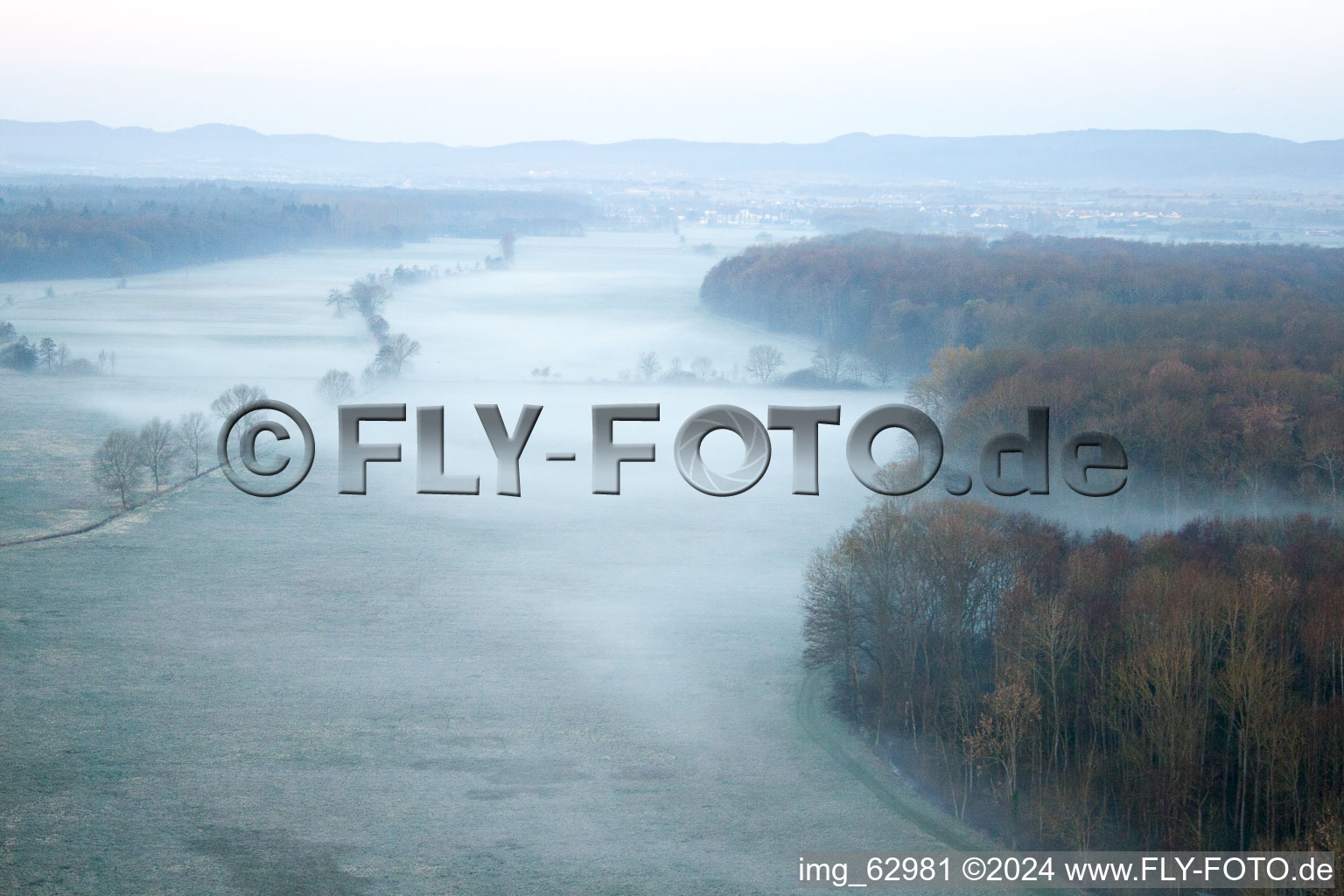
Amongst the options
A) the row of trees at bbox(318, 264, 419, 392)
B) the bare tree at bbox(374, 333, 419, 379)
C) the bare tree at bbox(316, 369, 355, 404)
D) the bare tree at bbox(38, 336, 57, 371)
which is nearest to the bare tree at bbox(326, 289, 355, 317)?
the row of trees at bbox(318, 264, 419, 392)

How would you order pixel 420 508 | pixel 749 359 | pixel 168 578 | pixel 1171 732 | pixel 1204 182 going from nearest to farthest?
pixel 1171 732
pixel 168 578
pixel 420 508
pixel 749 359
pixel 1204 182

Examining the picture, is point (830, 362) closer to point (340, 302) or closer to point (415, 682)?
point (340, 302)

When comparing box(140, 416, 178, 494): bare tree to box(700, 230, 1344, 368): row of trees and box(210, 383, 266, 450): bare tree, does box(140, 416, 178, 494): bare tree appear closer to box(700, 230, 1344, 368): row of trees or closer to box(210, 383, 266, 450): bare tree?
box(210, 383, 266, 450): bare tree

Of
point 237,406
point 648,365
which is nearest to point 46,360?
point 237,406

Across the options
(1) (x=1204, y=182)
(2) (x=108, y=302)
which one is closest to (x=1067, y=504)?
(2) (x=108, y=302)

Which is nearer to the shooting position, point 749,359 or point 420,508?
point 420,508

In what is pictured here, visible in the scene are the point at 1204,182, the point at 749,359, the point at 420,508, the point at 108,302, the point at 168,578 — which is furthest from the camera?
the point at 1204,182

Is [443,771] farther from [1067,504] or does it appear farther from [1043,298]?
[1043,298]
